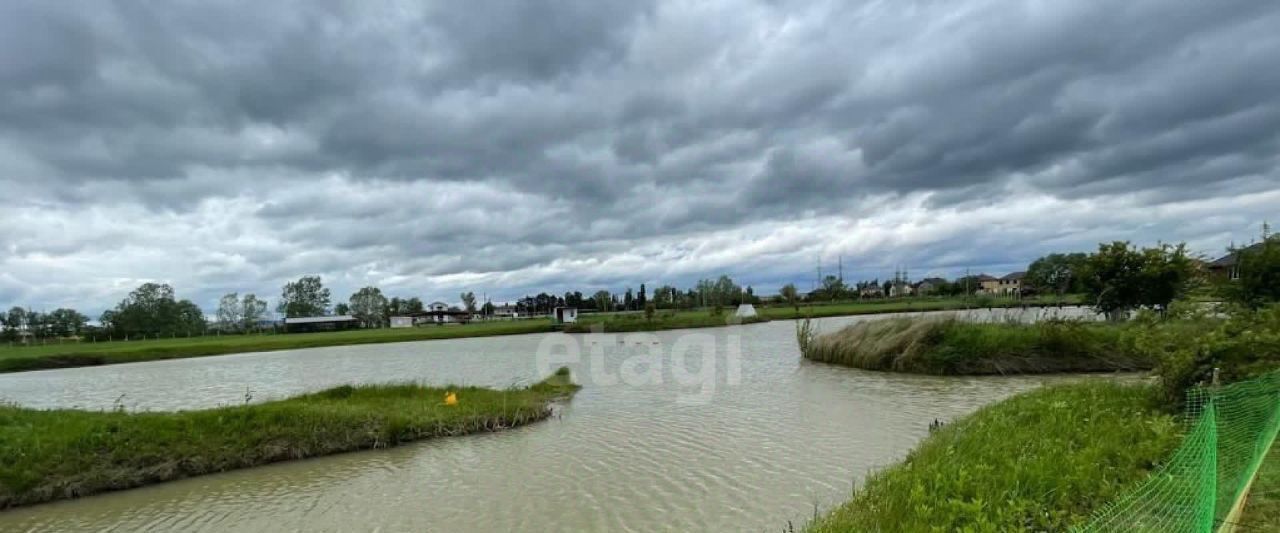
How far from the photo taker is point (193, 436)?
12.1 m

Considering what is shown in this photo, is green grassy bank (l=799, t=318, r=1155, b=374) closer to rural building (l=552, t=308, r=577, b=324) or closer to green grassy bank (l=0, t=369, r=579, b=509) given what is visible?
green grassy bank (l=0, t=369, r=579, b=509)

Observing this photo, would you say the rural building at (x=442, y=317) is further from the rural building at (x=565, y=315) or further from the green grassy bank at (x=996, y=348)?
the green grassy bank at (x=996, y=348)

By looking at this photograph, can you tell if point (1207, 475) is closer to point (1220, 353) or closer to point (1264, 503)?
point (1264, 503)

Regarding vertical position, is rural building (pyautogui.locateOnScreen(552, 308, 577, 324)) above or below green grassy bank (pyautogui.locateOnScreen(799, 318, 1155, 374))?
above

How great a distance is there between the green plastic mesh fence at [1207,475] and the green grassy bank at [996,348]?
1260cm

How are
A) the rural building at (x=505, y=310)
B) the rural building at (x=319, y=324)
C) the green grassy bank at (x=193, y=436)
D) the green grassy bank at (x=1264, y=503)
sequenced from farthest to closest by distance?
the rural building at (x=505, y=310)
the rural building at (x=319, y=324)
the green grassy bank at (x=193, y=436)
the green grassy bank at (x=1264, y=503)

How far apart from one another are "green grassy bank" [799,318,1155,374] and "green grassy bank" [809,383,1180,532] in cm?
1236

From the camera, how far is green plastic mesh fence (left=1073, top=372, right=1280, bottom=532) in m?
4.87

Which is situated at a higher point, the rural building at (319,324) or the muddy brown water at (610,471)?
the rural building at (319,324)

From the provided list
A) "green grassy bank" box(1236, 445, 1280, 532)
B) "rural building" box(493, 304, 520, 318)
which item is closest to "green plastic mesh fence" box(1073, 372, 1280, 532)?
"green grassy bank" box(1236, 445, 1280, 532)

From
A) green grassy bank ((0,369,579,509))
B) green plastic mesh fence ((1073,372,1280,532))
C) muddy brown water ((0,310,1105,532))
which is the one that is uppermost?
green plastic mesh fence ((1073,372,1280,532))

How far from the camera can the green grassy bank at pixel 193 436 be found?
10.6m

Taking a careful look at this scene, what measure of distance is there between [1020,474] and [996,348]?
17267 millimetres

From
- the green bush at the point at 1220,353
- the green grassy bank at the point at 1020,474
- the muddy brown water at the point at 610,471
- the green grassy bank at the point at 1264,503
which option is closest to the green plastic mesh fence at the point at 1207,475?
the green grassy bank at the point at 1264,503
